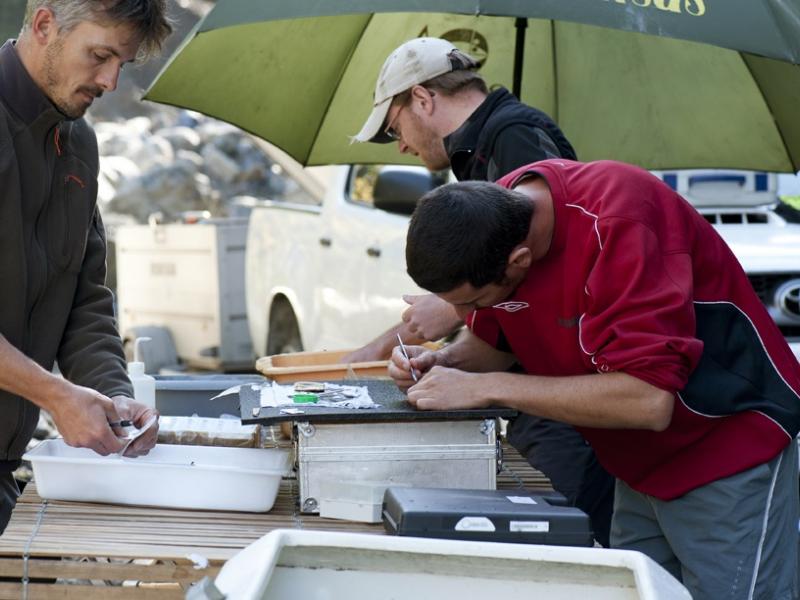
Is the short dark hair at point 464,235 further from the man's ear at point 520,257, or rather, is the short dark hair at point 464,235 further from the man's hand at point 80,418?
the man's hand at point 80,418

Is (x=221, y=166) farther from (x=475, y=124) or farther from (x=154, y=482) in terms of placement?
(x=154, y=482)

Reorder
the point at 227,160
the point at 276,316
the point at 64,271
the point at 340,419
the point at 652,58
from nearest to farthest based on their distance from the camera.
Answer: the point at 340,419 < the point at 64,271 < the point at 652,58 < the point at 276,316 < the point at 227,160

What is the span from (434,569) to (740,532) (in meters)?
1.06

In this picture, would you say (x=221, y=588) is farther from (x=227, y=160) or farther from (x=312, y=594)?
(x=227, y=160)

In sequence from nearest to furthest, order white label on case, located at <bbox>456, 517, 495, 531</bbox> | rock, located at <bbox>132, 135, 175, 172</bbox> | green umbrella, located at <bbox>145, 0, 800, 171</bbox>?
white label on case, located at <bbox>456, 517, 495, 531</bbox>
green umbrella, located at <bbox>145, 0, 800, 171</bbox>
rock, located at <bbox>132, 135, 175, 172</bbox>

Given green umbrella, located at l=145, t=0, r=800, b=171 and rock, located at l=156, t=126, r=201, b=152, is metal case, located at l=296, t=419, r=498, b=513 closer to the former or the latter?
green umbrella, located at l=145, t=0, r=800, b=171

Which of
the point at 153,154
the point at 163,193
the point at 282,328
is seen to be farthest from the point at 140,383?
the point at 153,154

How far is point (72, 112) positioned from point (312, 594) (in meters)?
1.50

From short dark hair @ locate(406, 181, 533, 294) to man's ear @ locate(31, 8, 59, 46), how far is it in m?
1.04

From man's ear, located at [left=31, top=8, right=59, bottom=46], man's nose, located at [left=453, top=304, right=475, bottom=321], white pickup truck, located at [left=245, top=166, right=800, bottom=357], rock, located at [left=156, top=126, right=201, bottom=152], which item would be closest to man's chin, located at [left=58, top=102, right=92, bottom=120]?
man's ear, located at [left=31, top=8, right=59, bottom=46]

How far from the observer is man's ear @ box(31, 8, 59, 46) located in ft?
9.60

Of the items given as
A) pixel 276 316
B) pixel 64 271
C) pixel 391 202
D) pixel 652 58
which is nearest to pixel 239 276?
Result: pixel 276 316

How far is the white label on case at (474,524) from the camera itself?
227 centimetres

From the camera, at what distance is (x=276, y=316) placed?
8945 mm
